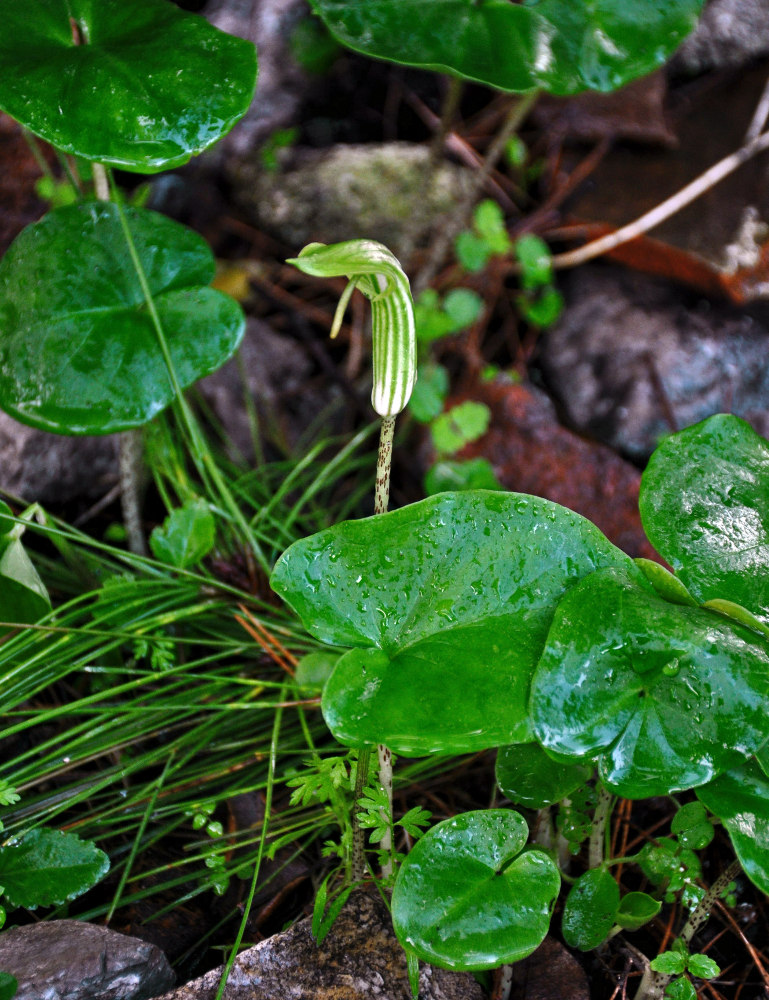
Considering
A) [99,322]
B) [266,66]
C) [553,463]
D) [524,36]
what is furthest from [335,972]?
[266,66]

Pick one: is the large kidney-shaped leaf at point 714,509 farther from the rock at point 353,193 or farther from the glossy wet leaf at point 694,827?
the rock at point 353,193

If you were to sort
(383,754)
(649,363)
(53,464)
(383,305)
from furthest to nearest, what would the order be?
(649,363), (53,464), (383,754), (383,305)

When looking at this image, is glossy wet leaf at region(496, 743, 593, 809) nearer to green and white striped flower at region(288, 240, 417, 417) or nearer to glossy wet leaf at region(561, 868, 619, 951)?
glossy wet leaf at region(561, 868, 619, 951)

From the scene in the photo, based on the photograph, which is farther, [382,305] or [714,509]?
[714,509]

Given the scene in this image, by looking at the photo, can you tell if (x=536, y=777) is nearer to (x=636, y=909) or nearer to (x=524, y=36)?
(x=636, y=909)

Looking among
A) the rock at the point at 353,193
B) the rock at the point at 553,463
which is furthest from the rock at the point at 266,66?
the rock at the point at 553,463

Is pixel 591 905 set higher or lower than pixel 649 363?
lower
